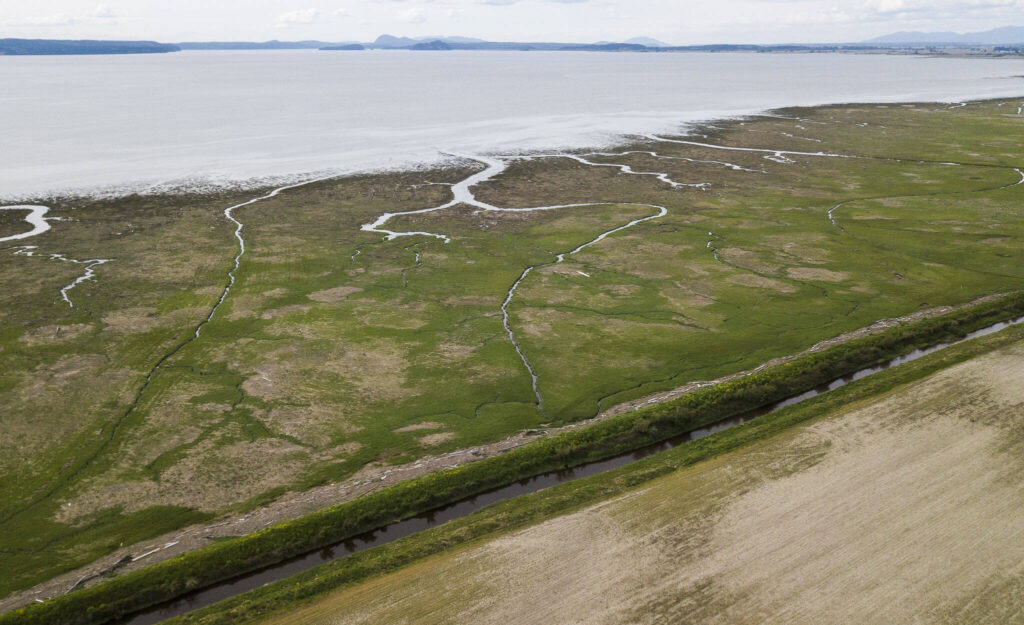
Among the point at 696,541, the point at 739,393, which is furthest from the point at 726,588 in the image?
the point at 739,393

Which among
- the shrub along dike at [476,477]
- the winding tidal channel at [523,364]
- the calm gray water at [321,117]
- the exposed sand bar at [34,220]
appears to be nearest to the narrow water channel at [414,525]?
the winding tidal channel at [523,364]

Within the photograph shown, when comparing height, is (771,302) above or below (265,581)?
above

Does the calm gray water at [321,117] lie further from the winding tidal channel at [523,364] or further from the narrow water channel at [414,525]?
the narrow water channel at [414,525]

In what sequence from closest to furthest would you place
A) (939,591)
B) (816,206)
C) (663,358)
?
(939,591) → (663,358) → (816,206)

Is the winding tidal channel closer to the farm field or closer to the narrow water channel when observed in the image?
the narrow water channel

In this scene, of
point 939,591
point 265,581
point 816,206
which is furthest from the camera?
point 816,206

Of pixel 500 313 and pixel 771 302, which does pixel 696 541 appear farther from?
pixel 771 302
